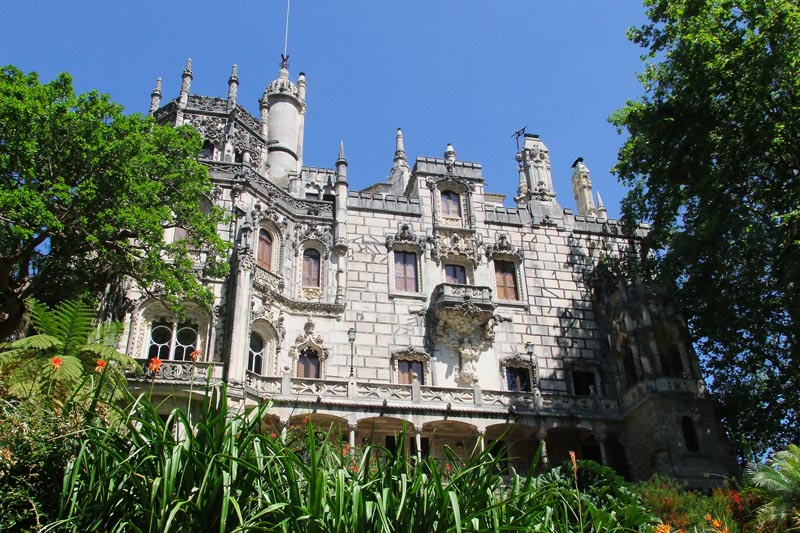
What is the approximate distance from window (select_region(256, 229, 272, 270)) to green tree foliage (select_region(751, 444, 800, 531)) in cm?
1717

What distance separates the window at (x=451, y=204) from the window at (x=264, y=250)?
7.41m

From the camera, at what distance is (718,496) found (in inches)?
683

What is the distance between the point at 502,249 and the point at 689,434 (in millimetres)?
10048

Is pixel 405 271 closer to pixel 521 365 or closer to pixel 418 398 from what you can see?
pixel 521 365

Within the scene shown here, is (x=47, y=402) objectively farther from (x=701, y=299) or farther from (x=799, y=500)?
(x=701, y=299)

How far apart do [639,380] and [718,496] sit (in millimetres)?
8699

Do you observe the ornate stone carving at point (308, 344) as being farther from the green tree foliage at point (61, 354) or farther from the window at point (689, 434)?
the window at point (689, 434)

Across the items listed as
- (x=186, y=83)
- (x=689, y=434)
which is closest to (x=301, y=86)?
(x=186, y=83)

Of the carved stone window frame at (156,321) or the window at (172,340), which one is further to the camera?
the window at (172,340)

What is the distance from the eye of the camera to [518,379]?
2792 cm

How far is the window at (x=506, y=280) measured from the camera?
2995cm

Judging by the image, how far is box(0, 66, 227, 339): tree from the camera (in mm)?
19325

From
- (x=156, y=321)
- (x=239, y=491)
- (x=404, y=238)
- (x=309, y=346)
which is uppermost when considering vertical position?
(x=404, y=238)

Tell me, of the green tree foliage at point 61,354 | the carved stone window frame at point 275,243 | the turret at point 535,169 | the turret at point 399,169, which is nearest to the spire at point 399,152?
the turret at point 399,169
